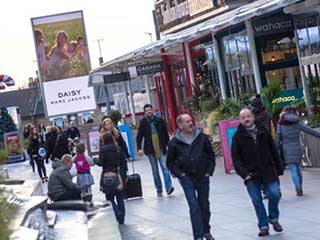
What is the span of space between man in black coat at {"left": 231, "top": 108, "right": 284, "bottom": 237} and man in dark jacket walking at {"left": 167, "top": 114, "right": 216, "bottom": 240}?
0.39 meters

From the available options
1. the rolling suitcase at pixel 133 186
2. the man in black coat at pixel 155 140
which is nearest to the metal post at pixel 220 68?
the man in black coat at pixel 155 140

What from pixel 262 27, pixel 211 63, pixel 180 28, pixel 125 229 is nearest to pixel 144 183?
pixel 262 27

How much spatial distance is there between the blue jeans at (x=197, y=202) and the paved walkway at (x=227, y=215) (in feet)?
2.07

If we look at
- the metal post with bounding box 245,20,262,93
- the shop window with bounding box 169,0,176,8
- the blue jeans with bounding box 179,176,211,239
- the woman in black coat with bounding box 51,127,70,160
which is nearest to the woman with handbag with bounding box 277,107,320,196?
the blue jeans with bounding box 179,176,211,239

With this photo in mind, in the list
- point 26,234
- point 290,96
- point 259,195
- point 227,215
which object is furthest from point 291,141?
point 290,96

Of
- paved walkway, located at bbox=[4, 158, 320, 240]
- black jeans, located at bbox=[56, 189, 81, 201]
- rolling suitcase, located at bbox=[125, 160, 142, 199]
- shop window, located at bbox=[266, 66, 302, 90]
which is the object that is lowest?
paved walkway, located at bbox=[4, 158, 320, 240]

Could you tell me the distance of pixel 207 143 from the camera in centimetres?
1177

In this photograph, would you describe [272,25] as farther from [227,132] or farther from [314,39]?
[227,132]

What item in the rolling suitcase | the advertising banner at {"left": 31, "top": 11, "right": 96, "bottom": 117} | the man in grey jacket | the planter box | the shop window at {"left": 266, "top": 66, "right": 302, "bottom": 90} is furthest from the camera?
the advertising banner at {"left": 31, "top": 11, "right": 96, "bottom": 117}

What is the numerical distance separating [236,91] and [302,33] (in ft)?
25.8

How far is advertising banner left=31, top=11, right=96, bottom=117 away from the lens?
44.3 meters

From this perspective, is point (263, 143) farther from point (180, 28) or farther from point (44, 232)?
point (180, 28)

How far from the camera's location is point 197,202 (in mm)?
11812

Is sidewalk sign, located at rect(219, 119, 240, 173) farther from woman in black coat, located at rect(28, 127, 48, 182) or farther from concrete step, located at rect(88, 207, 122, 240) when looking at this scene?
woman in black coat, located at rect(28, 127, 48, 182)
